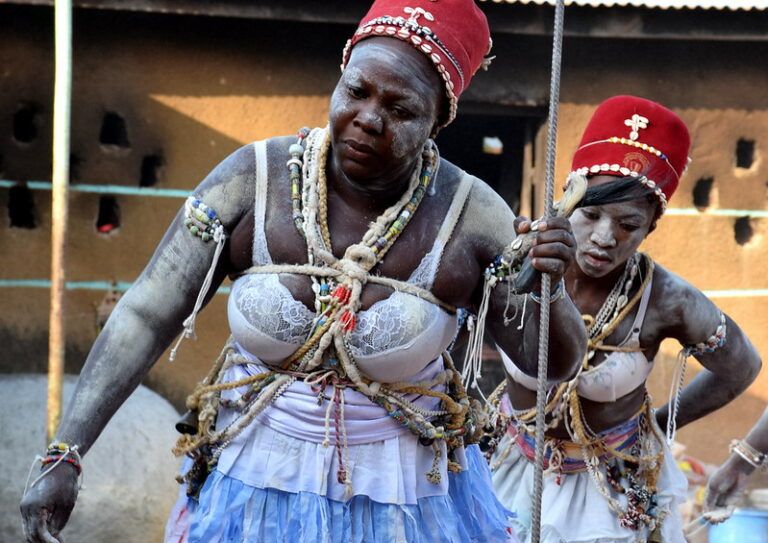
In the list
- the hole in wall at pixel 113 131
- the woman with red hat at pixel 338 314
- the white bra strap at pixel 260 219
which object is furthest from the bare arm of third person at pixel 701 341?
the hole in wall at pixel 113 131

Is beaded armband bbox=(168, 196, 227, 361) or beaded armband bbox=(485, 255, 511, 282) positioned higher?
beaded armband bbox=(168, 196, 227, 361)

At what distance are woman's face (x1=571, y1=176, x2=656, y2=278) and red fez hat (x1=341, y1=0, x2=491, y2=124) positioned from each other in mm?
1418

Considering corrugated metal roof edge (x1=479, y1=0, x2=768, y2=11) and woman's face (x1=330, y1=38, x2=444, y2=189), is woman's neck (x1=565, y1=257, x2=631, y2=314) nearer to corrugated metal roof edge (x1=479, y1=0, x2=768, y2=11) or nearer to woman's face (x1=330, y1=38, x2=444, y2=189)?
woman's face (x1=330, y1=38, x2=444, y2=189)

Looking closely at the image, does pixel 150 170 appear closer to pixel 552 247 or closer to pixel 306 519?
pixel 306 519

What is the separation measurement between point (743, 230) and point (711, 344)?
4.63 metres

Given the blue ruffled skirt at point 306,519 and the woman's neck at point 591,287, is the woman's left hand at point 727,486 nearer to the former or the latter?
the woman's neck at point 591,287

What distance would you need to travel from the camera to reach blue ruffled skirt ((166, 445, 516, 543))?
307cm

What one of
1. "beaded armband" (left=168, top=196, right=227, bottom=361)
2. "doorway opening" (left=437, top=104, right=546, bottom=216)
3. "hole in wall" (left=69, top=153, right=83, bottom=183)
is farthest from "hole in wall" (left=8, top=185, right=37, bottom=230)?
"beaded armband" (left=168, top=196, right=227, bottom=361)

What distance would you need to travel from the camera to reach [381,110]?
303 cm

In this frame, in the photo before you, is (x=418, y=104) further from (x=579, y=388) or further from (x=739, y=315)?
(x=739, y=315)

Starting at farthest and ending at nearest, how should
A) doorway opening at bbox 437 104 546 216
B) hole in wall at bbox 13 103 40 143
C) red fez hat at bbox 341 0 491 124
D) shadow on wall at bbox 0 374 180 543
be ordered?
1. doorway opening at bbox 437 104 546 216
2. hole in wall at bbox 13 103 40 143
3. shadow on wall at bbox 0 374 180 543
4. red fez hat at bbox 341 0 491 124

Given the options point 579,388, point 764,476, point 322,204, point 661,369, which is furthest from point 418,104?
point 764,476

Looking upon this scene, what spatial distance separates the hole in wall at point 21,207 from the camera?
7.93m

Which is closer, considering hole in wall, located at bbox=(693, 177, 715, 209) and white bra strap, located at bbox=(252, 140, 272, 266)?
white bra strap, located at bbox=(252, 140, 272, 266)
